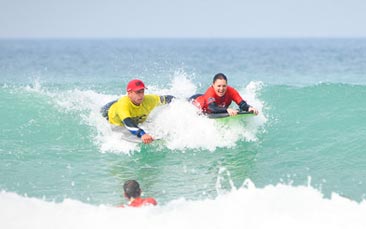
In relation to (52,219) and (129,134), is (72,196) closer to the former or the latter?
(52,219)

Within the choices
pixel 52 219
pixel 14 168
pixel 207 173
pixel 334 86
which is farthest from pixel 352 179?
pixel 334 86

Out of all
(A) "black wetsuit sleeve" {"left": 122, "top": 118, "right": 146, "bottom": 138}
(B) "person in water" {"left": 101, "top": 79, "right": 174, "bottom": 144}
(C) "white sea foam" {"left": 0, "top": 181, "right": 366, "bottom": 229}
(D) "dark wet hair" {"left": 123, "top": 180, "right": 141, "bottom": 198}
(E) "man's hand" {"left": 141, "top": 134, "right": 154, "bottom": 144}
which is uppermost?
(B) "person in water" {"left": 101, "top": 79, "right": 174, "bottom": 144}

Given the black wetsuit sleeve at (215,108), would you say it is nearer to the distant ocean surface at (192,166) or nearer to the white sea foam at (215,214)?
the distant ocean surface at (192,166)

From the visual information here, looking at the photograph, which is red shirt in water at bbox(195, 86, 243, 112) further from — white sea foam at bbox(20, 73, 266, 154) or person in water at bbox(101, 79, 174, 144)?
person in water at bbox(101, 79, 174, 144)

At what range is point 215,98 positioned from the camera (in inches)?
420

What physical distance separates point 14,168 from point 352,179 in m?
5.49

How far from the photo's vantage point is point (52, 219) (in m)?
6.31

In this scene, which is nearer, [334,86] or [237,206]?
[237,206]

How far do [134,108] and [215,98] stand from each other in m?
1.59

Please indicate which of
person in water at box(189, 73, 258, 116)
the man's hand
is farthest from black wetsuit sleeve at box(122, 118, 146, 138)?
person in water at box(189, 73, 258, 116)

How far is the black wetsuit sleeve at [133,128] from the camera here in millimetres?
9645

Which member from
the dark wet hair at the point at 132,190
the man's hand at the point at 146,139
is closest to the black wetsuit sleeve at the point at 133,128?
the man's hand at the point at 146,139

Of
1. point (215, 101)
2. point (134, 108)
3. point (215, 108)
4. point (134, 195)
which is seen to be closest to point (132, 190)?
point (134, 195)

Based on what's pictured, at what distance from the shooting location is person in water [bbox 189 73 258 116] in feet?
33.9
